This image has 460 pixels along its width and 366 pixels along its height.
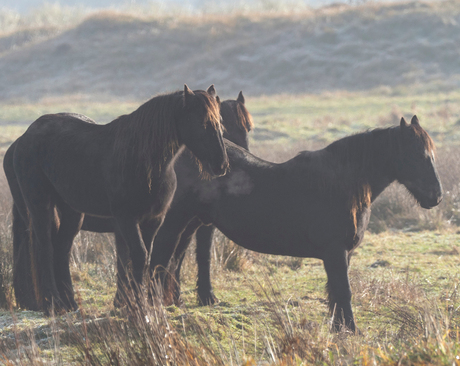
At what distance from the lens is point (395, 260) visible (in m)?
7.53

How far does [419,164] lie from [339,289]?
3.88 feet

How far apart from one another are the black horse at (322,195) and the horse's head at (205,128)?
906mm

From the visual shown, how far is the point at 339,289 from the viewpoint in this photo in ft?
14.9

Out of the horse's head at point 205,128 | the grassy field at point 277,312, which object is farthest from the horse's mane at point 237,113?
the horse's head at point 205,128

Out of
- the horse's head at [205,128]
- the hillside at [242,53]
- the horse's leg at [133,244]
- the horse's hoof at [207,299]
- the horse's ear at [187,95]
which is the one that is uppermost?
the hillside at [242,53]

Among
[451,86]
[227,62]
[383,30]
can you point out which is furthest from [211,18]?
[451,86]

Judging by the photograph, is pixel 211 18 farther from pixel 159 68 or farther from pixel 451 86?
pixel 451 86

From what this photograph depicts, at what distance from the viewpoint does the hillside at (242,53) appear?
Result: 43312mm

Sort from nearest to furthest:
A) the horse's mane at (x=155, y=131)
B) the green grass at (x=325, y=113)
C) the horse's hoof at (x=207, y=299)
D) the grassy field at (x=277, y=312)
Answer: the grassy field at (x=277, y=312)
the horse's mane at (x=155, y=131)
the horse's hoof at (x=207, y=299)
the green grass at (x=325, y=113)

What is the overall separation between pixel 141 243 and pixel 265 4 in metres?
67.5

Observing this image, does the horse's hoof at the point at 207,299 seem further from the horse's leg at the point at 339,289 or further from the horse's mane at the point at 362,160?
the horse's mane at the point at 362,160

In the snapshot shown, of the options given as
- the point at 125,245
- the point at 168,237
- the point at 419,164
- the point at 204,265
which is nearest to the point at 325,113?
the point at 204,265

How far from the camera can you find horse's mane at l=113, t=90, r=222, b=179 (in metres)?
4.06

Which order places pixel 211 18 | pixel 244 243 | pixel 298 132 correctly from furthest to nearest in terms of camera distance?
pixel 211 18, pixel 298 132, pixel 244 243
